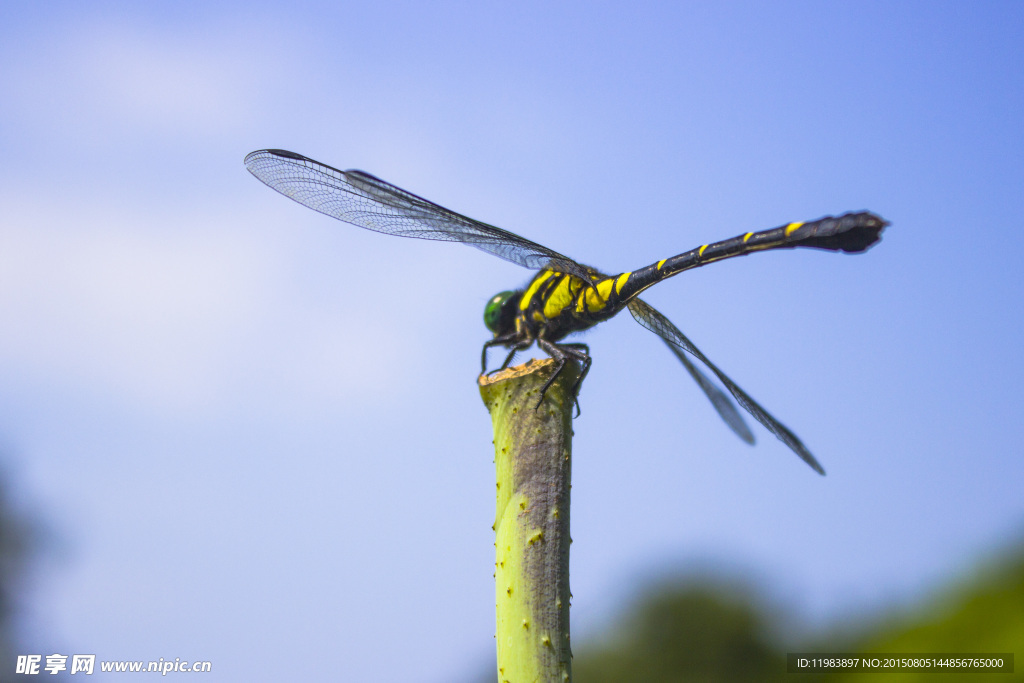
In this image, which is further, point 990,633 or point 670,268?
point 990,633

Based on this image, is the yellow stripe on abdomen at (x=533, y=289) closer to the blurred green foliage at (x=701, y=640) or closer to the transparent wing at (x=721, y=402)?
the transparent wing at (x=721, y=402)

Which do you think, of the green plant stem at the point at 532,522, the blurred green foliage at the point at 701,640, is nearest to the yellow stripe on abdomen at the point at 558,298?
the green plant stem at the point at 532,522

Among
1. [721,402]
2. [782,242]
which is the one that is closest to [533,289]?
[782,242]

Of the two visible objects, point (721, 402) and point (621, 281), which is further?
point (721, 402)

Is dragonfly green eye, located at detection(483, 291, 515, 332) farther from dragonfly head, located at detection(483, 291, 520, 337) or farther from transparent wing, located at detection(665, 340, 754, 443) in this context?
transparent wing, located at detection(665, 340, 754, 443)

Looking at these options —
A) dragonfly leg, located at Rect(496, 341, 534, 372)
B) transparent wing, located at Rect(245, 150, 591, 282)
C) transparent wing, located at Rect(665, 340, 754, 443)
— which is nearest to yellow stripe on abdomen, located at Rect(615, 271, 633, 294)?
transparent wing, located at Rect(245, 150, 591, 282)

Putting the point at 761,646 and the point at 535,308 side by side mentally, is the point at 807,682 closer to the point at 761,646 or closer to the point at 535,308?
the point at 761,646

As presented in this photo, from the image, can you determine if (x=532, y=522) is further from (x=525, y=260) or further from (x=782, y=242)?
(x=782, y=242)

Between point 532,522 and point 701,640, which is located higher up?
point 532,522

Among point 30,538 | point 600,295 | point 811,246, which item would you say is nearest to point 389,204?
point 600,295
